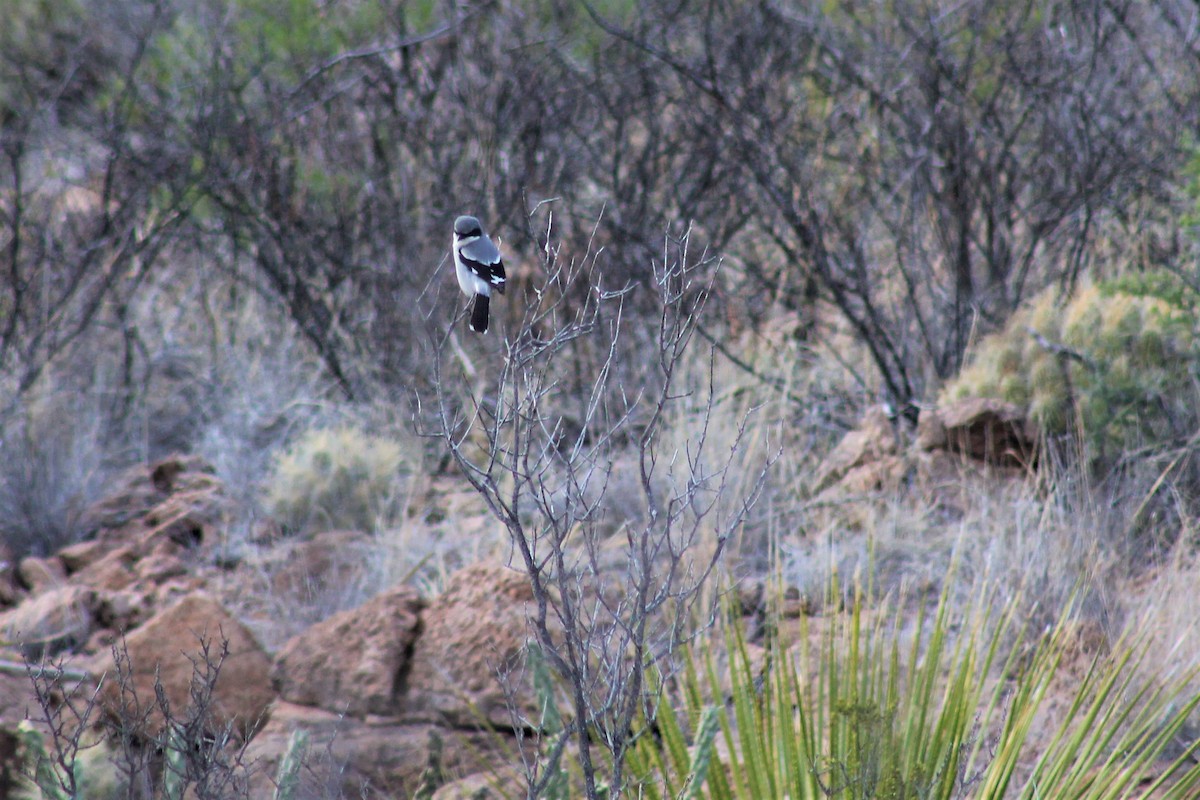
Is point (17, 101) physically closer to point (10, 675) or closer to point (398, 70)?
point (398, 70)

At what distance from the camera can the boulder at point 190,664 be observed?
167 inches

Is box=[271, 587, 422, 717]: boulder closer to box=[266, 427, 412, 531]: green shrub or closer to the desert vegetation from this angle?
the desert vegetation

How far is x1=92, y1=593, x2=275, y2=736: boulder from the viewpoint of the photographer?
4230 millimetres

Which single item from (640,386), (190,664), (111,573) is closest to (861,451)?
(640,386)

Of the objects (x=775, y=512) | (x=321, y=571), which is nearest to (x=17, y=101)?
(x=321, y=571)

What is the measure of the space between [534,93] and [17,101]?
16.9ft

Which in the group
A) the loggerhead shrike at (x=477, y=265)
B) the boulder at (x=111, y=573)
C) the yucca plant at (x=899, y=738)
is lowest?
the yucca plant at (x=899, y=738)

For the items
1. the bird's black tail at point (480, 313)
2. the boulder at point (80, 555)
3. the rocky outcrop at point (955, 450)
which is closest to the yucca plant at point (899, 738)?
the bird's black tail at point (480, 313)

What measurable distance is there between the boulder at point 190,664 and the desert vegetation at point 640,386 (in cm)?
4

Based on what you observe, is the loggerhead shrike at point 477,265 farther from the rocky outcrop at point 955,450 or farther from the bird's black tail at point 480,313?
the rocky outcrop at point 955,450

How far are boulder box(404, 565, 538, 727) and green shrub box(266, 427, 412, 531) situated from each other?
188 centimetres

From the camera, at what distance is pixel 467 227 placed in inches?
139

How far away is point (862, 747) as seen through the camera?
2721 millimetres

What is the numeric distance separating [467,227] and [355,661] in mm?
1489
